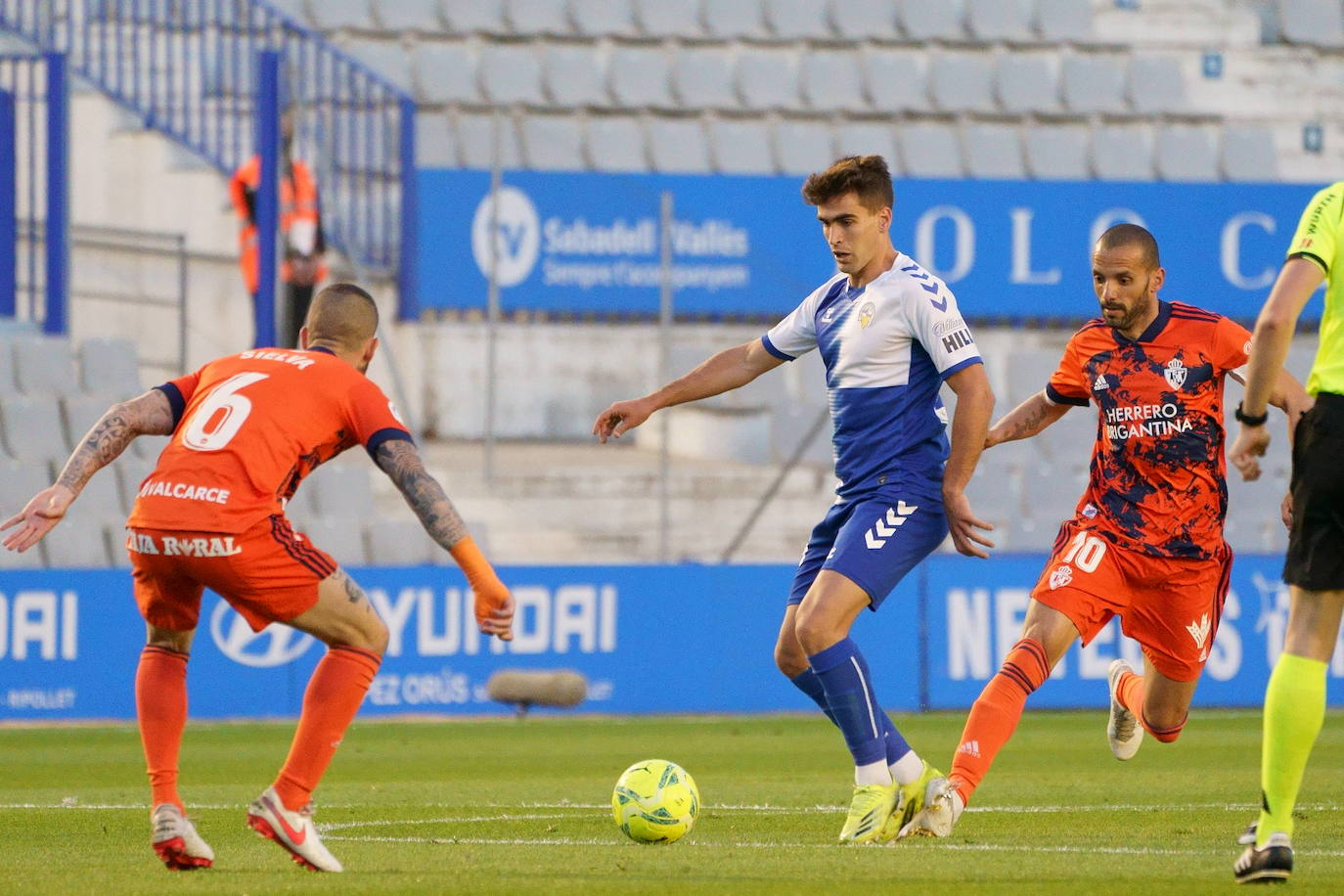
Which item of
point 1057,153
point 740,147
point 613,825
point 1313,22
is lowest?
point 613,825

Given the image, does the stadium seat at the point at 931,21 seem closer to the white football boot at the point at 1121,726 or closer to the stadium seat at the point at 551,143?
the stadium seat at the point at 551,143

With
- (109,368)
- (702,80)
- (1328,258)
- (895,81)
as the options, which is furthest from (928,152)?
(1328,258)

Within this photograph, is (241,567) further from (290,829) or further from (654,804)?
(654,804)

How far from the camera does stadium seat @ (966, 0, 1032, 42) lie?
75.0 feet

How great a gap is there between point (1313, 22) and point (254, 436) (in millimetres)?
21569

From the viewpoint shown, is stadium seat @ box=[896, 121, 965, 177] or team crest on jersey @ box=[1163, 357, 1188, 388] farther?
stadium seat @ box=[896, 121, 965, 177]

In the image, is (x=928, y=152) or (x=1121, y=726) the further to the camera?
(x=928, y=152)

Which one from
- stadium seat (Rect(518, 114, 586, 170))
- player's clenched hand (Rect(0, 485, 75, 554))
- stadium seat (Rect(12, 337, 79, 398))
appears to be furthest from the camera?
stadium seat (Rect(518, 114, 586, 170))

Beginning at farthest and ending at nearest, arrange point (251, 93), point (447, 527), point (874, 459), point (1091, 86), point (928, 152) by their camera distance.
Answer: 1. point (1091, 86)
2. point (928, 152)
3. point (251, 93)
4. point (874, 459)
5. point (447, 527)

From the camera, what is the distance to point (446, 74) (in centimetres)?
2055

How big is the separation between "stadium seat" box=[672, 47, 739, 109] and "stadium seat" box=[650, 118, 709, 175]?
622 mm

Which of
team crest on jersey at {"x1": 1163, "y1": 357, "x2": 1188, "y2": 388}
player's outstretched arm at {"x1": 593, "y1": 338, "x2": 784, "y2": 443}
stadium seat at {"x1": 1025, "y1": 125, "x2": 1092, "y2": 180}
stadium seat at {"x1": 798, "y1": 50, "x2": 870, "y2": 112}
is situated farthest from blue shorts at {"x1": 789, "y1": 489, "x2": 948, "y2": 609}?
stadium seat at {"x1": 1025, "y1": 125, "x2": 1092, "y2": 180}

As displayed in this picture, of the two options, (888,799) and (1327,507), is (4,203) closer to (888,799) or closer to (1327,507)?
(888,799)

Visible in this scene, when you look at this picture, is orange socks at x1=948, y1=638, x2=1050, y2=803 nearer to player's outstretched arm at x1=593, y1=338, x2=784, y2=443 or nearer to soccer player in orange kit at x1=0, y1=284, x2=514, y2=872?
player's outstretched arm at x1=593, y1=338, x2=784, y2=443
